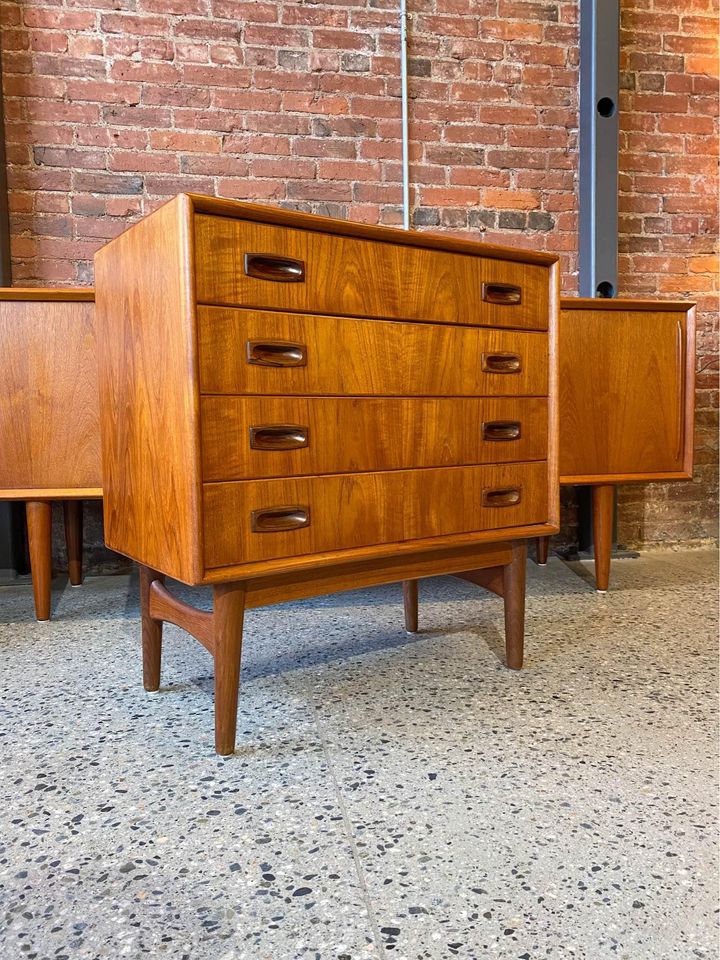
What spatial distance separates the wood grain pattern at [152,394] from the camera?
3.92 ft

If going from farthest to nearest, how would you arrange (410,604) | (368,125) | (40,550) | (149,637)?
(368,125) → (40,550) → (410,604) → (149,637)

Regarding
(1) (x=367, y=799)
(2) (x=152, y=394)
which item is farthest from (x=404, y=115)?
(1) (x=367, y=799)

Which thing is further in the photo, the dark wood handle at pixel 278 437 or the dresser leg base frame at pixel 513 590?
the dresser leg base frame at pixel 513 590

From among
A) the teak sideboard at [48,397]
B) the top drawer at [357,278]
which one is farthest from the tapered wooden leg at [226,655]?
the teak sideboard at [48,397]

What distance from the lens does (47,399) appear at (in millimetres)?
2043

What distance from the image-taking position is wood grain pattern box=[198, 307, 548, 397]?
1.23 metres

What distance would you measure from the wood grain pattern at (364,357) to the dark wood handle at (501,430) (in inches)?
2.5

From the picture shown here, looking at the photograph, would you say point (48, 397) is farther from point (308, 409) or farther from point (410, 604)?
point (410, 604)

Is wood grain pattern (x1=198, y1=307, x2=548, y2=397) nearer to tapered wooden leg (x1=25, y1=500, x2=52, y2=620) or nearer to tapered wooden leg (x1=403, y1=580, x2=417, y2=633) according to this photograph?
tapered wooden leg (x1=403, y1=580, x2=417, y2=633)

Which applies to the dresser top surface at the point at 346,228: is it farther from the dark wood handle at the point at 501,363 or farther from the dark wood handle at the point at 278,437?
the dark wood handle at the point at 278,437

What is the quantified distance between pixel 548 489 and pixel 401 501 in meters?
0.43

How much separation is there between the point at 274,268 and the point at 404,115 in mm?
1787

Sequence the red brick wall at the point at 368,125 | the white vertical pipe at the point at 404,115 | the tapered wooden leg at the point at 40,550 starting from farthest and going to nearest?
the white vertical pipe at the point at 404,115 < the red brick wall at the point at 368,125 < the tapered wooden leg at the point at 40,550

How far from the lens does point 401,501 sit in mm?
1467
